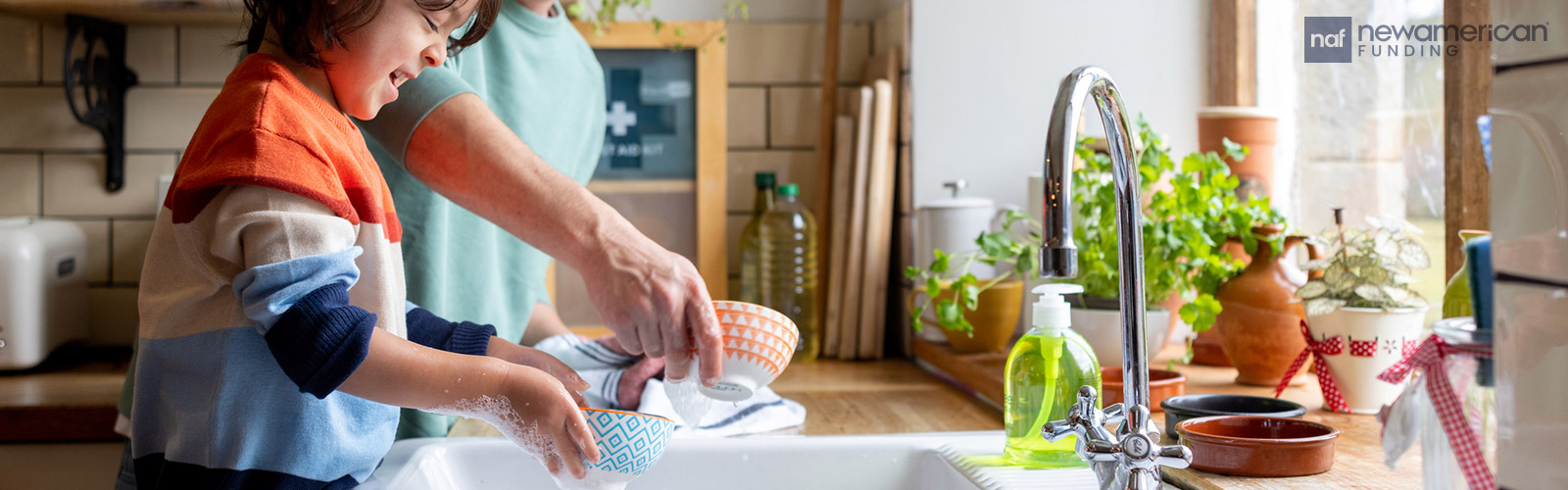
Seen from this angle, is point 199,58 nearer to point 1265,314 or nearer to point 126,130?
point 126,130

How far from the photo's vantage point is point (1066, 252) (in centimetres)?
54

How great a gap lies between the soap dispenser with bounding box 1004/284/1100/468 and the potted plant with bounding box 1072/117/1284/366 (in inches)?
12.7

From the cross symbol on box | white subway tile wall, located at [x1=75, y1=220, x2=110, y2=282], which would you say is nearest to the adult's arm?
the cross symbol on box

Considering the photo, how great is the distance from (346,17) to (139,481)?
331 millimetres

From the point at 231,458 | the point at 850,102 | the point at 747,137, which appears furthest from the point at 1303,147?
the point at 231,458

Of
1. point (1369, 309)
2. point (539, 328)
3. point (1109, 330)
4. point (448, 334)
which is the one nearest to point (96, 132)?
point (539, 328)

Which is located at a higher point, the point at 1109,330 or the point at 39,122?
the point at 39,122

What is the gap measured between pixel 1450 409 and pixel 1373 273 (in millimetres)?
550

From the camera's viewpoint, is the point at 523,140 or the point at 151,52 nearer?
the point at 523,140

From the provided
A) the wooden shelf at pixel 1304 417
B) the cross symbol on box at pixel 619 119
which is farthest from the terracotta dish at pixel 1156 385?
the cross symbol on box at pixel 619 119

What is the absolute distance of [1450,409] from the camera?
0.47 meters

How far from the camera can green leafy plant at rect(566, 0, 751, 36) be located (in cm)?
171

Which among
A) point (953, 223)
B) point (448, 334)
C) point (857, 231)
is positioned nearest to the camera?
point (448, 334)

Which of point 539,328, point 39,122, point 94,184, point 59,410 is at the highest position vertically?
point 39,122
